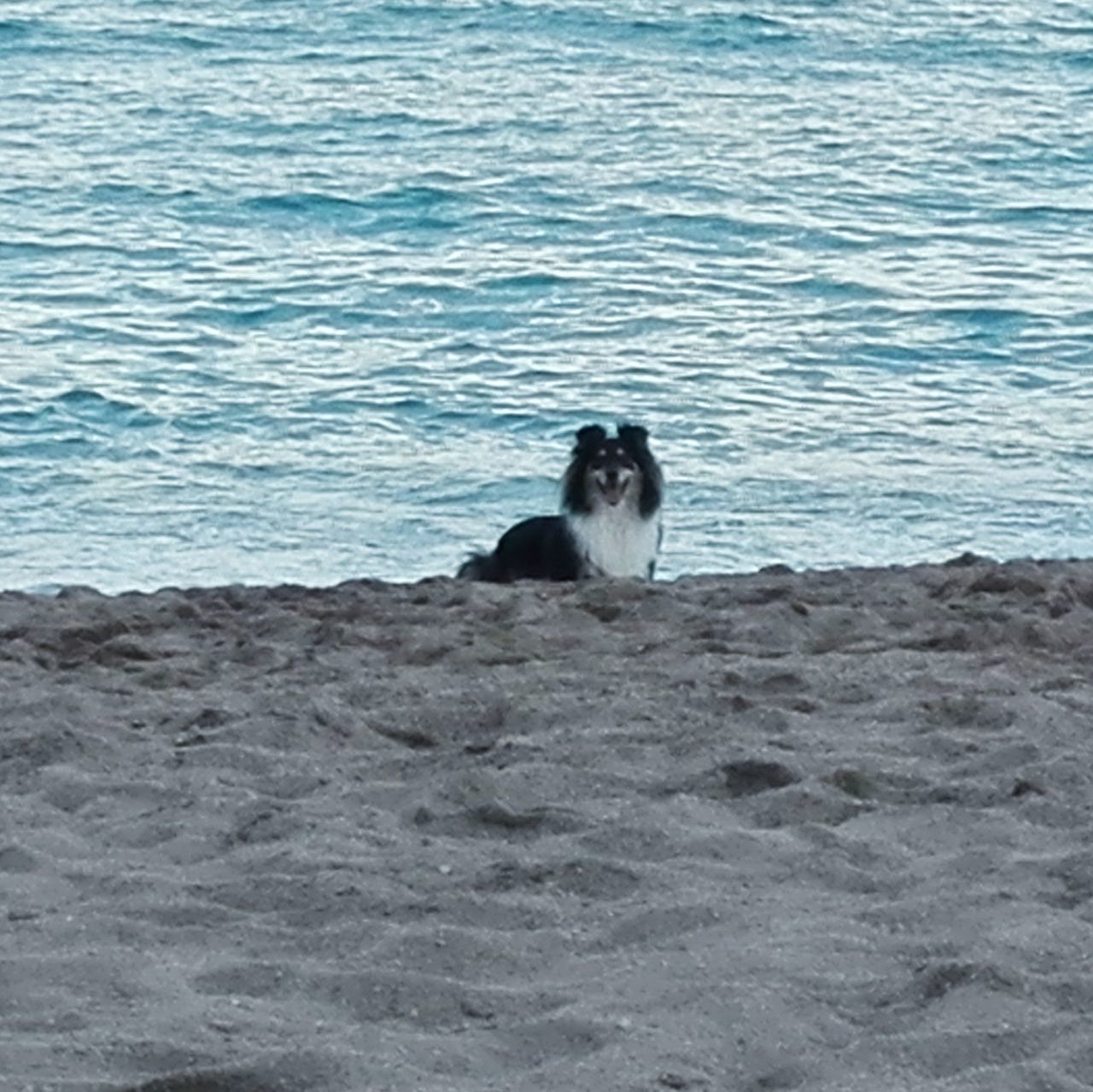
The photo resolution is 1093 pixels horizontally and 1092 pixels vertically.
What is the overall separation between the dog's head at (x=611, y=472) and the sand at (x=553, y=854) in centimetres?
238

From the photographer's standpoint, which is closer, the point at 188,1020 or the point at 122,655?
the point at 188,1020

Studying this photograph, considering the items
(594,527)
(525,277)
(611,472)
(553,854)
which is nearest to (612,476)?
(611,472)

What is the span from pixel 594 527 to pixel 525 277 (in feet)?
25.6

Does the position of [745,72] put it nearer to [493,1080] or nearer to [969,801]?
[969,801]

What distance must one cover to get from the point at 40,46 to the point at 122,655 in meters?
18.2

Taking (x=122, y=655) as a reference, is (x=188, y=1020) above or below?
above

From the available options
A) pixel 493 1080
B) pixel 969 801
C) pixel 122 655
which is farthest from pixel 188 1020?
pixel 122 655

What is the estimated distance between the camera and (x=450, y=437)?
1389cm

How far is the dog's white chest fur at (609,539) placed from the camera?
9.96 meters

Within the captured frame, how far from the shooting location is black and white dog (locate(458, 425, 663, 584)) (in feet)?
32.4

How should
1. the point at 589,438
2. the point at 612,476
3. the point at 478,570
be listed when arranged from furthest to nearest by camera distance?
the point at 589,438
the point at 612,476
the point at 478,570

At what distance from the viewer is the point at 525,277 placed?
1756 cm

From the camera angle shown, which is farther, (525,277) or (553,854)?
(525,277)

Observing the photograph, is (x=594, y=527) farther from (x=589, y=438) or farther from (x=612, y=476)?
(x=589, y=438)
